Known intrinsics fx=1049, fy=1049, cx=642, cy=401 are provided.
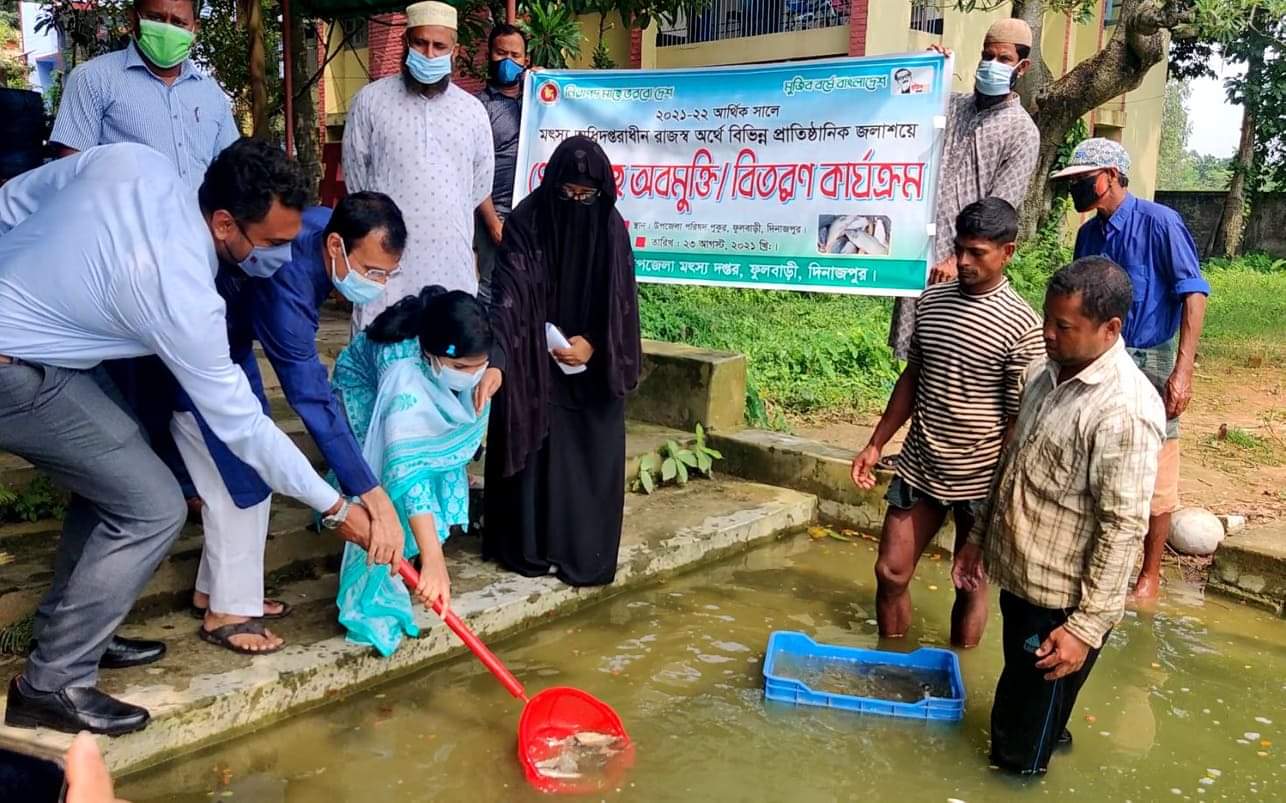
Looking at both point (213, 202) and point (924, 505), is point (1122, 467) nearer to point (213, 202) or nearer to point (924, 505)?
point (924, 505)

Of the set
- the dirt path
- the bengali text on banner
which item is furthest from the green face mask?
the dirt path

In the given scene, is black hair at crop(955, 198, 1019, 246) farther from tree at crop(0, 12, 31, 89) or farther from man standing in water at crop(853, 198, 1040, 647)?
tree at crop(0, 12, 31, 89)

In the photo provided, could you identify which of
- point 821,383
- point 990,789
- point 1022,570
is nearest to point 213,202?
point 1022,570

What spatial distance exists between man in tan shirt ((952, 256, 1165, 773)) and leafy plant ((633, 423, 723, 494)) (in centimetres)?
238

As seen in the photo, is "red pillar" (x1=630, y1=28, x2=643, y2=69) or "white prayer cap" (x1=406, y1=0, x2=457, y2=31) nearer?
"white prayer cap" (x1=406, y1=0, x2=457, y2=31)

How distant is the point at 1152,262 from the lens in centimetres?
406

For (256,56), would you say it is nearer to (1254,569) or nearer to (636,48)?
(1254,569)

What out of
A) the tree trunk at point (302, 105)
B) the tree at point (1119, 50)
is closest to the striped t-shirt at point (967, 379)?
the tree trunk at point (302, 105)

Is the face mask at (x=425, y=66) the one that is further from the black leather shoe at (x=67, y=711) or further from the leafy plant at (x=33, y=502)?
the black leather shoe at (x=67, y=711)

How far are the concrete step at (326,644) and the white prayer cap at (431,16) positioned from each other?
214 cm

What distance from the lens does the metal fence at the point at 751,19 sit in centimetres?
1608

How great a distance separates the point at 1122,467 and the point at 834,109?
2970 mm

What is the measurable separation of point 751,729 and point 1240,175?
22.1m

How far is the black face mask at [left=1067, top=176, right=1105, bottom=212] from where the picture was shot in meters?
3.97
